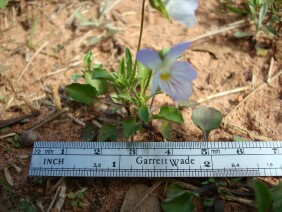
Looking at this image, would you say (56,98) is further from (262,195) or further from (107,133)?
(262,195)

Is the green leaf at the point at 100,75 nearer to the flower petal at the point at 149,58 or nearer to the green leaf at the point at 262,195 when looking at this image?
the flower petal at the point at 149,58

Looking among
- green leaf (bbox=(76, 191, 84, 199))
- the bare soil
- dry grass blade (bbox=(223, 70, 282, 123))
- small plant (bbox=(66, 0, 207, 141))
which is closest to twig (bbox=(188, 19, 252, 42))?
the bare soil

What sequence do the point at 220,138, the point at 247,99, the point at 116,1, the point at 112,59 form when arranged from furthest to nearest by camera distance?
the point at 116,1, the point at 112,59, the point at 247,99, the point at 220,138

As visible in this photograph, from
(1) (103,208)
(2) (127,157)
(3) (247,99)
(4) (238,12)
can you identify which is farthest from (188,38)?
(1) (103,208)

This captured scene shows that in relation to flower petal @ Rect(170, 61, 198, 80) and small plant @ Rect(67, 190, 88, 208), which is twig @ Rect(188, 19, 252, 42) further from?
small plant @ Rect(67, 190, 88, 208)

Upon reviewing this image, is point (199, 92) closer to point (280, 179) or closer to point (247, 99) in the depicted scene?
point (247, 99)

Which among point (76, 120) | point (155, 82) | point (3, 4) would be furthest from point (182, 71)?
point (3, 4)
